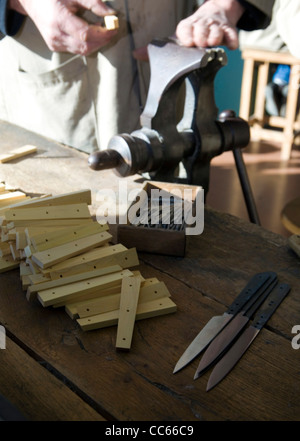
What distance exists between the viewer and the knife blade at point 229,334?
87 cm

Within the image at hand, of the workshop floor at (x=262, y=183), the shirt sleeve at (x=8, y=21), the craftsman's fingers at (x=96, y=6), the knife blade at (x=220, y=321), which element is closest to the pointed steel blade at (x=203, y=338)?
the knife blade at (x=220, y=321)

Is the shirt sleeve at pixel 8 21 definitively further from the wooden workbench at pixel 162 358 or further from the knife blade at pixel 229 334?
the knife blade at pixel 229 334

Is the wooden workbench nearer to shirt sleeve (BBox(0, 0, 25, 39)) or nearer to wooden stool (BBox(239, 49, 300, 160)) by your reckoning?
shirt sleeve (BBox(0, 0, 25, 39))

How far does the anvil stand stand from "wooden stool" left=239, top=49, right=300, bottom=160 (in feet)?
9.27

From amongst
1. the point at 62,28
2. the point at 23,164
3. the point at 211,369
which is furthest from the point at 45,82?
the point at 211,369

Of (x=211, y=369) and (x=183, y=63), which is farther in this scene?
(x=183, y=63)

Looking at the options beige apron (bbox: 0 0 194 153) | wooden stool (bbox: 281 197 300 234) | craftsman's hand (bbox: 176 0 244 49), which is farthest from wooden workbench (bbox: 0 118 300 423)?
wooden stool (bbox: 281 197 300 234)

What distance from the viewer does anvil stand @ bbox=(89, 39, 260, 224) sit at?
136 centimetres

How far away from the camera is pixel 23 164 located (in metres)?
1.67

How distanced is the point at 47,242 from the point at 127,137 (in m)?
0.42

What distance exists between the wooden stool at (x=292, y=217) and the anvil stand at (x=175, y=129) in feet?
3.29

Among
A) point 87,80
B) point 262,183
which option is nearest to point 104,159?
point 87,80

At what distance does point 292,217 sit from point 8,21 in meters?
1.60

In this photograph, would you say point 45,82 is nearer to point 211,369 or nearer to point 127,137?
point 127,137
